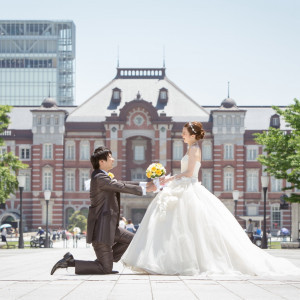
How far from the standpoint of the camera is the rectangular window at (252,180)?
64.6 m

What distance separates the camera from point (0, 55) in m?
136

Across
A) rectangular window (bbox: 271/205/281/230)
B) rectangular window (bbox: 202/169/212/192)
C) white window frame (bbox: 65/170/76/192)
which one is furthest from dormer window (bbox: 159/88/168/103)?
rectangular window (bbox: 271/205/281/230)

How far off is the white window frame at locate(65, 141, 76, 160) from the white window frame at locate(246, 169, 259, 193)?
1461 cm

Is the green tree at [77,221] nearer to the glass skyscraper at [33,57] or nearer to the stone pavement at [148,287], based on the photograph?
the stone pavement at [148,287]

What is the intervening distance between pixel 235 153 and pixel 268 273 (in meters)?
54.0

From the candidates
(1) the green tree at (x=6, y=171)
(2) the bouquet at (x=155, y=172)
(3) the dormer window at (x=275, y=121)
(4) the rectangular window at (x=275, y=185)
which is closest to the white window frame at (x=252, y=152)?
(4) the rectangular window at (x=275, y=185)

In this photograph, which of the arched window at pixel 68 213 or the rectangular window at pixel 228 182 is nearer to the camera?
the rectangular window at pixel 228 182

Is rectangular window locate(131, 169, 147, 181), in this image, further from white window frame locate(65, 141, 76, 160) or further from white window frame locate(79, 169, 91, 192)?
white window frame locate(65, 141, 76, 160)

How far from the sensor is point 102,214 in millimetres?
10062

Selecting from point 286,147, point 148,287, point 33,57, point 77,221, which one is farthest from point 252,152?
point 33,57

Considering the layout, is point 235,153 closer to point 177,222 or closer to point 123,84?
point 123,84

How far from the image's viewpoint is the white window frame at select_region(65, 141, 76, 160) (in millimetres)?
65062

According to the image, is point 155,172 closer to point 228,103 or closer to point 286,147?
point 286,147

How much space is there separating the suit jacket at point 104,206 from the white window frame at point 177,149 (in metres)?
54.2
